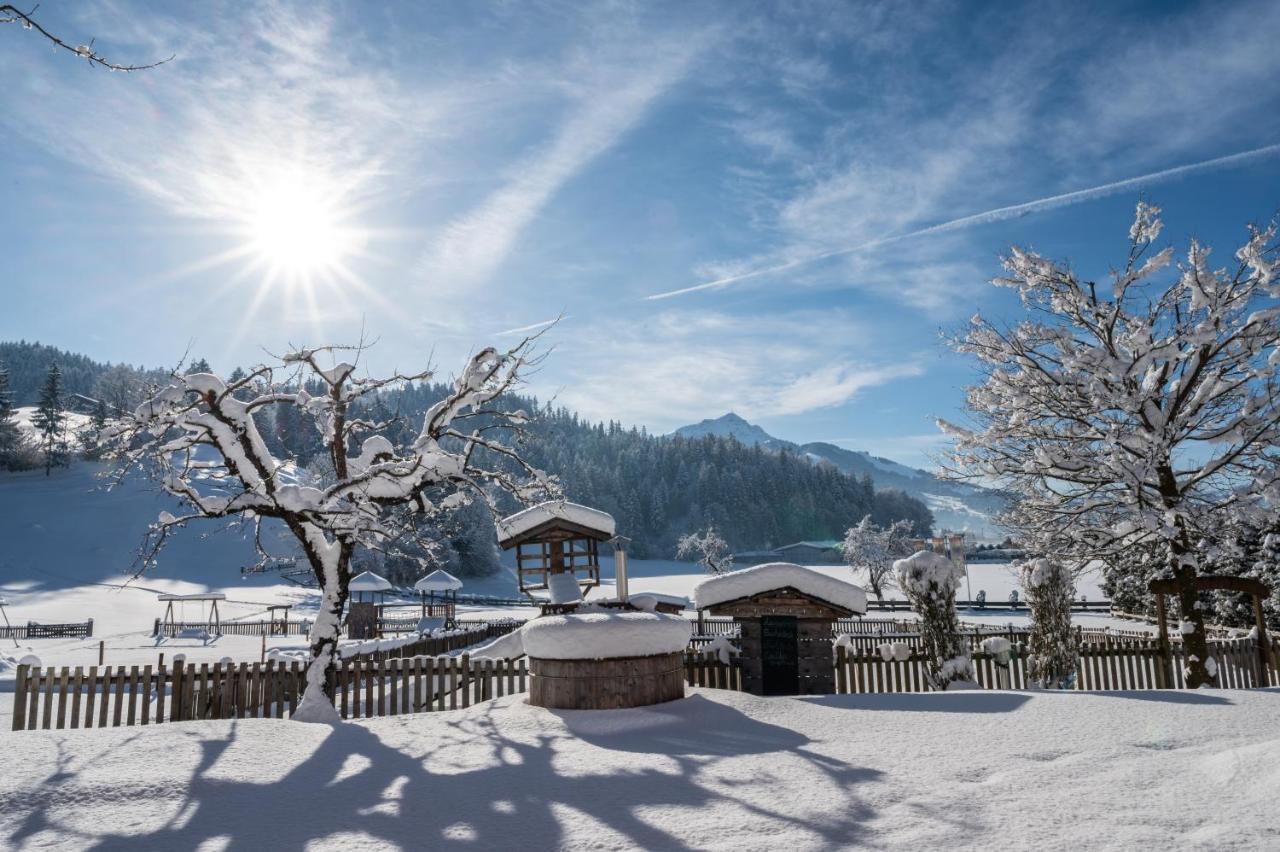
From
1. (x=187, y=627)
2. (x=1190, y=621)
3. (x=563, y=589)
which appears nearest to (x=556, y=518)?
(x=563, y=589)

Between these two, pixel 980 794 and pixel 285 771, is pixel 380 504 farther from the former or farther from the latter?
pixel 980 794

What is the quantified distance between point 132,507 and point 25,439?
2535 cm

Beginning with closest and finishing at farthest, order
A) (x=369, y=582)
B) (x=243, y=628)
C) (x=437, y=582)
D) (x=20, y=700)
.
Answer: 1. (x=20, y=700)
2. (x=437, y=582)
3. (x=369, y=582)
4. (x=243, y=628)

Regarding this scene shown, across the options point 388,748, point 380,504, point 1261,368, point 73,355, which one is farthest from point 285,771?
point 73,355

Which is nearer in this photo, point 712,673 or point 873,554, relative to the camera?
point 712,673

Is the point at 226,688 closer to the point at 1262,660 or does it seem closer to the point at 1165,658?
the point at 1165,658

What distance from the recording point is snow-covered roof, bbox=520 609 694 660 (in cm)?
1022

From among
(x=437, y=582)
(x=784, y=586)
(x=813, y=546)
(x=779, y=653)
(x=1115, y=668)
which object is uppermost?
(x=813, y=546)

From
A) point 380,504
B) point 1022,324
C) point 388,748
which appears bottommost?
point 388,748

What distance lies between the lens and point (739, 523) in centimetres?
13150

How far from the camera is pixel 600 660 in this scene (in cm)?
1028

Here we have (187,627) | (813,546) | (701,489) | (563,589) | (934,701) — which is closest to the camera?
(934,701)

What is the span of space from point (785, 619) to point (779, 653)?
2.00 ft

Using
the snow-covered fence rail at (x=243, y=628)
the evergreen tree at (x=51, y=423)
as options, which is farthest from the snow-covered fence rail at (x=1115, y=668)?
the evergreen tree at (x=51, y=423)
